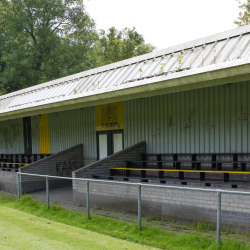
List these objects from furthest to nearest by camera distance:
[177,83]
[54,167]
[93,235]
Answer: [54,167] < [177,83] < [93,235]

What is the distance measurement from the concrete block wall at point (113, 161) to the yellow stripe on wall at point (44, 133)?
747 cm

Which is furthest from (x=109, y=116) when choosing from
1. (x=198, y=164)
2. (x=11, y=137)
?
(x=11, y=137)

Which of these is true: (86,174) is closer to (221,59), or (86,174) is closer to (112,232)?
(112,232)

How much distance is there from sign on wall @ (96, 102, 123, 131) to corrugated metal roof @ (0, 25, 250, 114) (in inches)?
61.9

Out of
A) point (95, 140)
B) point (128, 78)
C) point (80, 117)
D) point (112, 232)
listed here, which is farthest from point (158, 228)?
point (80, 117)

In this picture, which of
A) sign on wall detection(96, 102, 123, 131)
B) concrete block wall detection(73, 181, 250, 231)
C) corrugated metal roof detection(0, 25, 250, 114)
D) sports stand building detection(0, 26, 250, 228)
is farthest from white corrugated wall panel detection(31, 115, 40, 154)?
concrete block wall detection(73, 181, 250, 231)

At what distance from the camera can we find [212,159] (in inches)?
402

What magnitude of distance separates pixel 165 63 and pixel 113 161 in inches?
170

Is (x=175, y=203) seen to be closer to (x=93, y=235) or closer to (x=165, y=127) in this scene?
(x=93, y=235)

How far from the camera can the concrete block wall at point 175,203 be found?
22.2ft

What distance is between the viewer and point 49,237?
22.3ft

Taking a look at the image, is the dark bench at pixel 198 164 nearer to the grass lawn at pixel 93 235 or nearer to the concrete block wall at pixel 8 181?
the grass lawn at pixel 93 235

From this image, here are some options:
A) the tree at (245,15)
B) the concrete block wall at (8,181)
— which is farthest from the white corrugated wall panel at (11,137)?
the tree at (245,15)


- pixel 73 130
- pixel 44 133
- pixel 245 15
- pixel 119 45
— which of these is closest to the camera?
pixel 73 130
